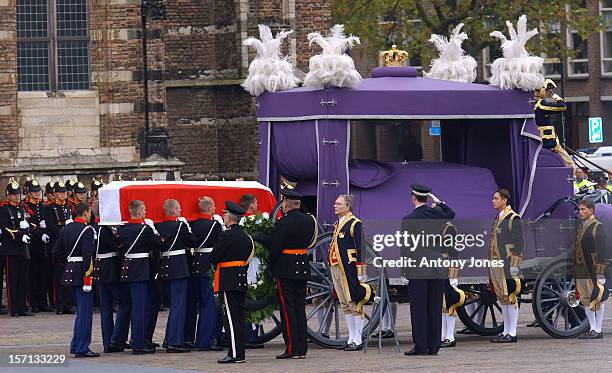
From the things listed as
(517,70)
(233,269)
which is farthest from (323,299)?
(517,70)

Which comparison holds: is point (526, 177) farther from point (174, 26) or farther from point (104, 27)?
point (174, 26)

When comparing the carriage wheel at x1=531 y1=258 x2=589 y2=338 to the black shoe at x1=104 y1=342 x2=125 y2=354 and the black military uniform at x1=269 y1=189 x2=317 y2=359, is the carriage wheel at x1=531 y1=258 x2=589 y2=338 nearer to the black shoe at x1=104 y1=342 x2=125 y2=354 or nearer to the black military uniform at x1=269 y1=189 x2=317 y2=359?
the black military uniform at x1=269 y1=189 x2=317 y2=359

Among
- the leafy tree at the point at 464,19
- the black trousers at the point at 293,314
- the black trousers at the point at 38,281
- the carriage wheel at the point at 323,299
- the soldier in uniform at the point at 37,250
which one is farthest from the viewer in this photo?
the leafy tree at the point at 464,19

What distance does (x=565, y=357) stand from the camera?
63.0 ft

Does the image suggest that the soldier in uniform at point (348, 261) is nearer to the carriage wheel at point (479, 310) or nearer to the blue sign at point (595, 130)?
the carriage wheel at point (479, 310)

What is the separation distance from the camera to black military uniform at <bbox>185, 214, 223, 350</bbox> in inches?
820

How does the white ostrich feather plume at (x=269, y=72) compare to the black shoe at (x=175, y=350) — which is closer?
the black shoe at (x=175, y=350)

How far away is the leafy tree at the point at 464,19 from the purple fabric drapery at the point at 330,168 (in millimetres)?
26374

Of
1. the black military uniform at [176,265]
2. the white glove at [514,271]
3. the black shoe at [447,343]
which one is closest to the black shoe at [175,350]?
the black military uniform at [176,265]

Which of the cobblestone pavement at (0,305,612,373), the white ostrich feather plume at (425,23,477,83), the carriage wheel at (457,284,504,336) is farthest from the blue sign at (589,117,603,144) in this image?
the carriage wheel at (457,284,504,336)

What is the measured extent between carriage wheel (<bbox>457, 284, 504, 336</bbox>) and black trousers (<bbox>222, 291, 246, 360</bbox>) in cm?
301

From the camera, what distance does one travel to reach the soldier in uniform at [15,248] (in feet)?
88.3

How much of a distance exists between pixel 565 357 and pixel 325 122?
13.8ft

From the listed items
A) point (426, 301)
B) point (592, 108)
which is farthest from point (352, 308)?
point (592, 108)
